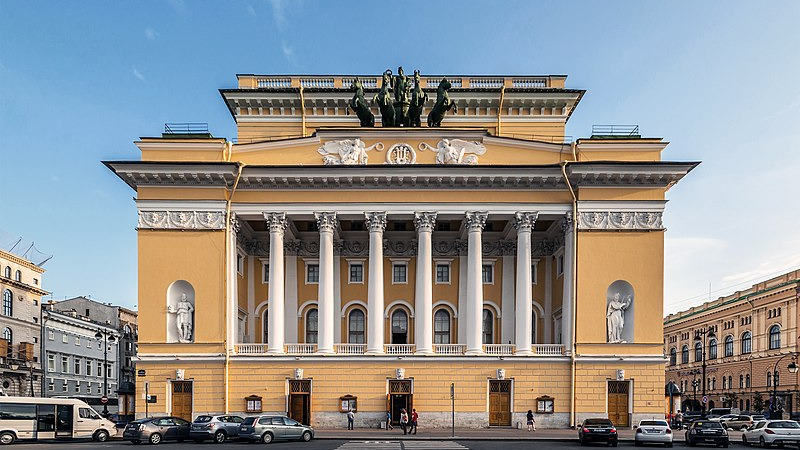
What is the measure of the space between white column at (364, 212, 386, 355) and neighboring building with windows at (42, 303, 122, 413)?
42.2 metres

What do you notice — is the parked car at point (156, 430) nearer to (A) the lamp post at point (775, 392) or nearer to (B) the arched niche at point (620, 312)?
(B) the arched niche at point (620, 312)

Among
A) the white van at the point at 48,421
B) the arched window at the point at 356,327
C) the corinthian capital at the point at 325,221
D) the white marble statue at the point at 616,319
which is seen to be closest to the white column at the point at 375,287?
the corinthian capital at the point at 325,221

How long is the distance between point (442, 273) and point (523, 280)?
6.92 metres

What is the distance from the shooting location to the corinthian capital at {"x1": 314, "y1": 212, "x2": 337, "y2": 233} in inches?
1553

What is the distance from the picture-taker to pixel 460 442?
31.5m

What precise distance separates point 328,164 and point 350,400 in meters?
12.0

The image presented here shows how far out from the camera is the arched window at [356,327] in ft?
146

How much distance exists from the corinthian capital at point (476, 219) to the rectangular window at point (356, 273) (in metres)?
8.61

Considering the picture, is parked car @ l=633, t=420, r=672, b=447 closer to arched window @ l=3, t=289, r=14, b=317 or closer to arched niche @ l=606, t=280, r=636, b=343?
arched niche @ l=606, t=280, r=636, b=343

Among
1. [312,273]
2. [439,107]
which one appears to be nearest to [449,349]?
[312,273]

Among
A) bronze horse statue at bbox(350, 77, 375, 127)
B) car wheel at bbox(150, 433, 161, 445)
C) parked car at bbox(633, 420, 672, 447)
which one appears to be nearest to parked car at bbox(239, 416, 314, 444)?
car wheel at bbox(150, 433, 161, 445)

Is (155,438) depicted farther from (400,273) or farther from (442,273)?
(442,273)

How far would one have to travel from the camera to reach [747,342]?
86.9 m

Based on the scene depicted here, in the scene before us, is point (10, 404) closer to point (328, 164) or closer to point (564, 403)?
point (328, 164)
